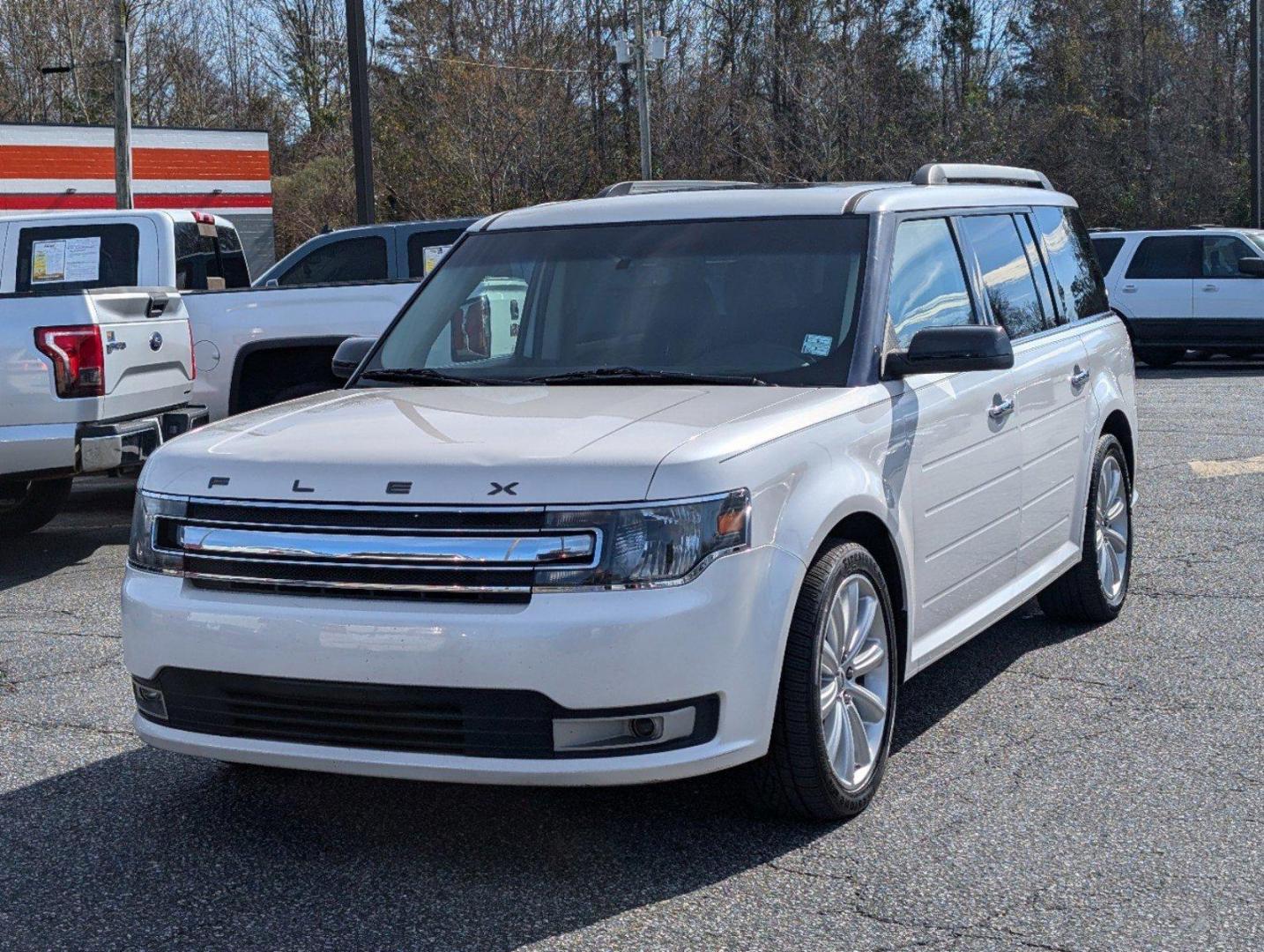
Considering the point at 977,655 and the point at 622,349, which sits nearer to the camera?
the point at 622,349

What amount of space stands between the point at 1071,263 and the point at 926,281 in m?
1.87

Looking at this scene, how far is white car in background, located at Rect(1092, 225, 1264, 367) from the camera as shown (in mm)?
21469

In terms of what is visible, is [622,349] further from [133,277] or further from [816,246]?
[133,277]

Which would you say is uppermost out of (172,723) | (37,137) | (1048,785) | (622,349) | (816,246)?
(37,137)

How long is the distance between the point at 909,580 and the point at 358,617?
1.80 m

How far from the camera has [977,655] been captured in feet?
21.1

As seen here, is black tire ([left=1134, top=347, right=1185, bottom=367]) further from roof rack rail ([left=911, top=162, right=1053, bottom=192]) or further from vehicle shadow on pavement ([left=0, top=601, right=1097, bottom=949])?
vehicle shadow on pavement ([left=0, top=601, right=1097, bottom=949])

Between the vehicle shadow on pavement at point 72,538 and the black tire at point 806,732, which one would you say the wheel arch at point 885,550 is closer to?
the black tire at point 806,732

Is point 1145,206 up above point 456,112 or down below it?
below

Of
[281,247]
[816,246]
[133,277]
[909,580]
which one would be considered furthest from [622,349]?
[281,247]

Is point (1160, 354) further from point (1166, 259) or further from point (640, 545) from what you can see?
point (640, 545)

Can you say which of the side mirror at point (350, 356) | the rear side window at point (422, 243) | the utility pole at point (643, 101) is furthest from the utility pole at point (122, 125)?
the side mirror at point (350, 356)

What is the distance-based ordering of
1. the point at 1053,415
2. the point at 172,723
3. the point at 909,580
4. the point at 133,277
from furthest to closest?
the point at 133,277, the point at 1053,415, the point at 909,580, the point at 172,723

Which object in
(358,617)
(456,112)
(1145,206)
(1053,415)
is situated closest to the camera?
(358,617)
